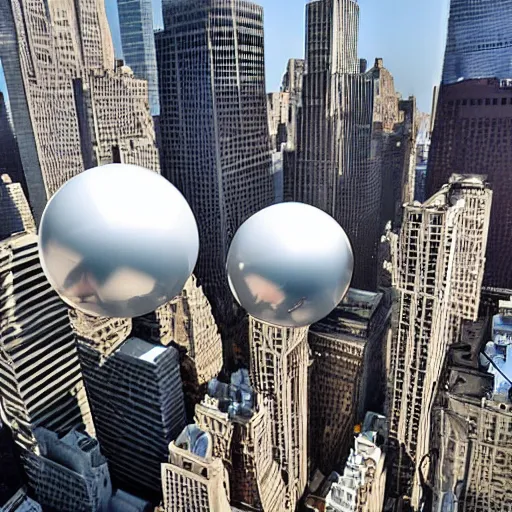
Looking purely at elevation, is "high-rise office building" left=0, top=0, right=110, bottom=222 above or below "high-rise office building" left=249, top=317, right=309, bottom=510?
above

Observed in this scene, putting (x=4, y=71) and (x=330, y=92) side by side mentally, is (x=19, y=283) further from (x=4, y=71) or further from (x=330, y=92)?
(x=330, y=92)

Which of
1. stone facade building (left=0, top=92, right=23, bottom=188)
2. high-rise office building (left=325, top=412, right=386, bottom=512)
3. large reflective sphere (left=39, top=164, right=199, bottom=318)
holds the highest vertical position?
large reflective sphere (left=39, top=164, right=199, bottom=318)

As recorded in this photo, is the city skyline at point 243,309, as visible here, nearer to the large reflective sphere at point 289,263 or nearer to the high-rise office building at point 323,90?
the high-rise office building at point 323,90

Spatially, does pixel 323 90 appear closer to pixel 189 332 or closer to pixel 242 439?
pixel 189 332

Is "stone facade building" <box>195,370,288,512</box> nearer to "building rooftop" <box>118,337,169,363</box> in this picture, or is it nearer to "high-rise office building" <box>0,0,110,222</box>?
"building rooftop" <box>118,337,169,363</box>

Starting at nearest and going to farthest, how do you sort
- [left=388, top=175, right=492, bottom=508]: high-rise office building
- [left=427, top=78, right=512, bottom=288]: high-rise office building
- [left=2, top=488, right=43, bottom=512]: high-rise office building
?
[left=388, top=175, right=492, bottom=508]: high-rise office building
[left=2, top=488, right=43, bottom=512]: high-rise office building
[left=427, top=78, right=512, bottom=288]: high-rise office building

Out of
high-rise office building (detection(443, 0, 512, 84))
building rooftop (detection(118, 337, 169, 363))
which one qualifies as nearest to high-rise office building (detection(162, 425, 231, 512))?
building rooftop (detection(118, 337, 169, 363))

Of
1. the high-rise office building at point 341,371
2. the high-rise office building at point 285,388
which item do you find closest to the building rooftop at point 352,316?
the high-rise office building at point 341,371

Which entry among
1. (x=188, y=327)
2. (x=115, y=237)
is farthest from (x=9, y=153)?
(x=115, y=237)
